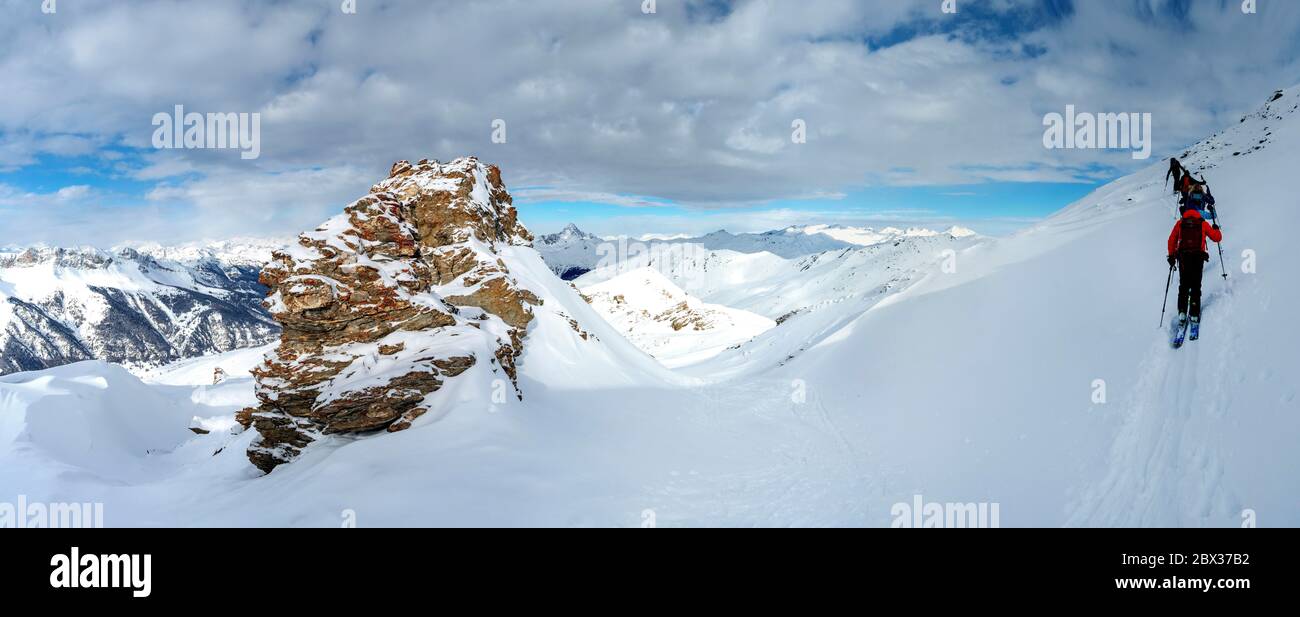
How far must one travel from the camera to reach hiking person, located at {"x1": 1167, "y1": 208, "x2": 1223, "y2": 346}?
13.0 meters

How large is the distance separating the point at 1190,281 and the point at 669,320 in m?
95.4

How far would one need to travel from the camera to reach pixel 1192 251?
42.8ft

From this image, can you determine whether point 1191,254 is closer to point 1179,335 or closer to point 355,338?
point 1179,335

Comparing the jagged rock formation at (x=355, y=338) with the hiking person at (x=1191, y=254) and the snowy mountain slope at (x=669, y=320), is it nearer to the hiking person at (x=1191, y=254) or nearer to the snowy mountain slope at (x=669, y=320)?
the hiking person at (x=1191, y=254)

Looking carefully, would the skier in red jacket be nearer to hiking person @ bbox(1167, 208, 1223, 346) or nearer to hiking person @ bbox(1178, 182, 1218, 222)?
hiking person @ bbox(1167, 208, 1223, 346)

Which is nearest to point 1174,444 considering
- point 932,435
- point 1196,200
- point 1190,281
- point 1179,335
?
point 1179,335

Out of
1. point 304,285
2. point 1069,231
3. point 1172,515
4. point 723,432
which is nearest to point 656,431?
point 723,432

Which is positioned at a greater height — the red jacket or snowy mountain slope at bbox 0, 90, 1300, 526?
the red jacket

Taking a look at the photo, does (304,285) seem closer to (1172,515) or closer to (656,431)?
(656,431)

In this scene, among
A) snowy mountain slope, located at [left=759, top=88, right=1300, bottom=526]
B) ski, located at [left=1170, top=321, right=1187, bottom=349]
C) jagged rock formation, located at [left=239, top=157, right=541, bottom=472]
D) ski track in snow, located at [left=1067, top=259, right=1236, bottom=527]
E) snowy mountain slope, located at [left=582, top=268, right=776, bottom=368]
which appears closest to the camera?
ski track in snow, located at [left=1067, top=259, right=1236, bottom=527]

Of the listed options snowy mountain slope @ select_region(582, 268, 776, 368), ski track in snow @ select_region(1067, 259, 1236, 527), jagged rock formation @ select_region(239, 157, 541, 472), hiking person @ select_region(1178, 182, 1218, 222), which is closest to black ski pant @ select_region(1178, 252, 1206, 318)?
ski track in snow @ select_region(1067, 259, 1236, 527)

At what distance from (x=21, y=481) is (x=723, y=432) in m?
30.2

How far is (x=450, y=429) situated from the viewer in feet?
56.4

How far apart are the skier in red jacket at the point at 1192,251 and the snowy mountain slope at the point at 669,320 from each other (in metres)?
45.3
